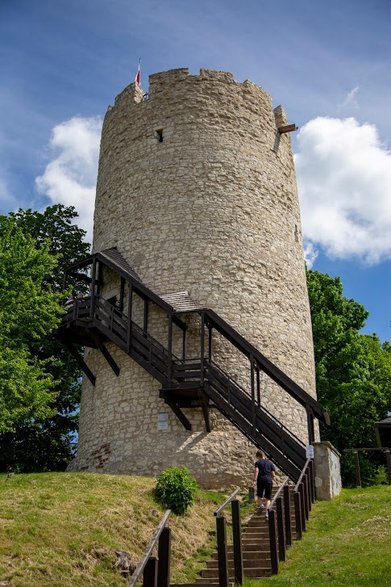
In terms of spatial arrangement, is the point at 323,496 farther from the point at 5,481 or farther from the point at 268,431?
the point at 5,481

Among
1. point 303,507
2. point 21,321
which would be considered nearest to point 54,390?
point 21,321

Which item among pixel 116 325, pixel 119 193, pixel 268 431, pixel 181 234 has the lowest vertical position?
pixel 268 431

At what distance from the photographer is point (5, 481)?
39.9ft

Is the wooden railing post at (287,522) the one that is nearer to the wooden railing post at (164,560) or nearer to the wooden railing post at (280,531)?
the wooden railing post at (280,531)

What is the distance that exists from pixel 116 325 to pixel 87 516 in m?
6.76

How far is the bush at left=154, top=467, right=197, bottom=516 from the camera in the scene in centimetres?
1186

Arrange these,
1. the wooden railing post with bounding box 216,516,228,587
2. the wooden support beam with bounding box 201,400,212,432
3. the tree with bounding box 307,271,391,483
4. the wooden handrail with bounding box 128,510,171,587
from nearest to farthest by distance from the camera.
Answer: the wooden handrail with bounding box 128,510,171,587 < the wooden railing post with bounding box 216,516,228,587 < the wooden support beam with bounding box 201,400,212,432 < the tree with bounding box 307,271,391,483

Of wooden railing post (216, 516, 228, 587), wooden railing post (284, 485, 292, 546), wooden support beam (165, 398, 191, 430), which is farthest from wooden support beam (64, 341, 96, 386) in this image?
A: wooden railing post (216, 516, 228, 587)

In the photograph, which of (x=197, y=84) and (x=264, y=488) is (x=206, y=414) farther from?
(x=197, y=84)

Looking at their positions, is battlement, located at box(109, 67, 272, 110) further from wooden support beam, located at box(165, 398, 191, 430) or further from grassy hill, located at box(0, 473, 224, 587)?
grassy hill, located at box(0, 473, 224, 587)

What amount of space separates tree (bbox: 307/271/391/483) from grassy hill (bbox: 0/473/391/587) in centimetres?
988

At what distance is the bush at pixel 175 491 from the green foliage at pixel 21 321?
3.98 m

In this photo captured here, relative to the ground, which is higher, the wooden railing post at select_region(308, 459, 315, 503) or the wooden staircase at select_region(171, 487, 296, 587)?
the wooden railing post at select_region(308, 459, 315, 503)

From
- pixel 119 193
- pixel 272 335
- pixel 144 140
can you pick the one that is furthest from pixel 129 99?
pixel 272 335
